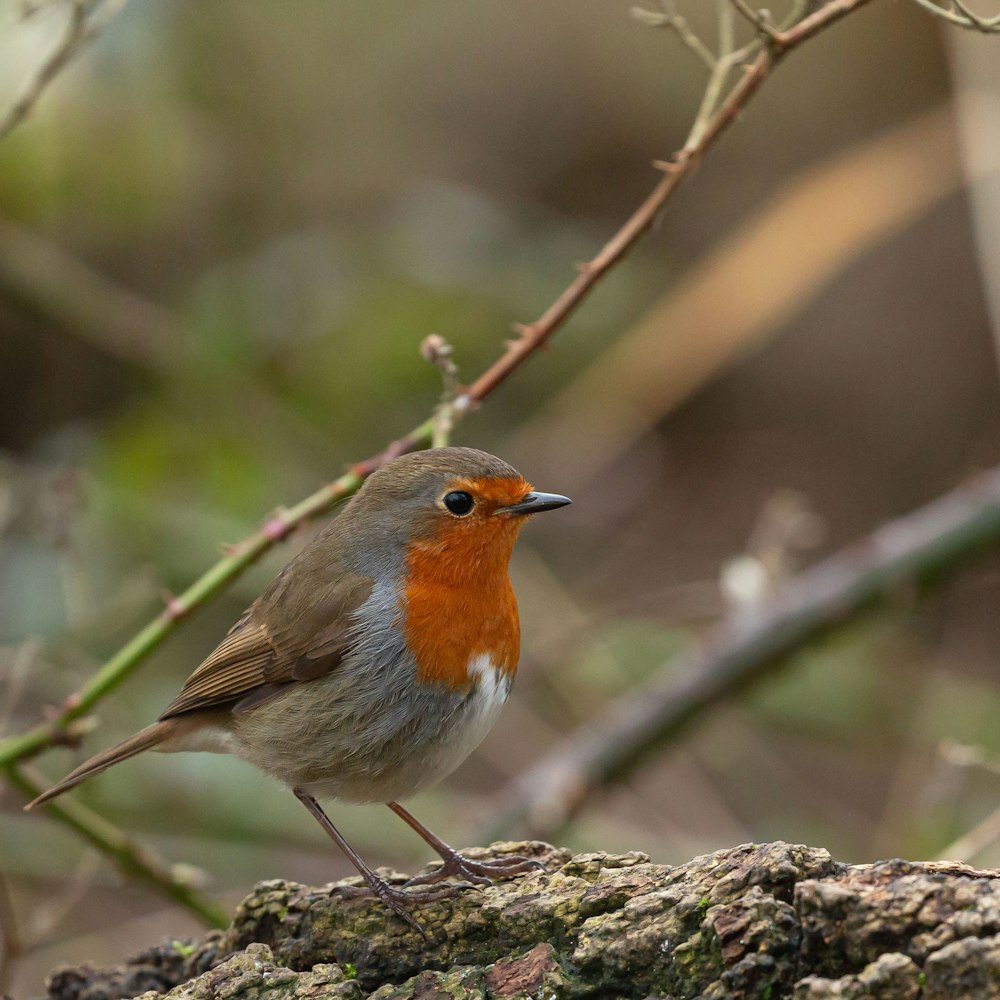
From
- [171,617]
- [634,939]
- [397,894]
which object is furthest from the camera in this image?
A: [171,617]

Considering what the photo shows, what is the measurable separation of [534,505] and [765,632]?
5.49 feet

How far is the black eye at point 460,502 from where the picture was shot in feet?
11.0

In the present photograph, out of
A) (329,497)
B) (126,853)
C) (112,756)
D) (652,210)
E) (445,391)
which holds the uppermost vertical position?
(652,210)

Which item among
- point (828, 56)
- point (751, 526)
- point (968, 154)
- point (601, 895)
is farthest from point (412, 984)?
point (828, 56)

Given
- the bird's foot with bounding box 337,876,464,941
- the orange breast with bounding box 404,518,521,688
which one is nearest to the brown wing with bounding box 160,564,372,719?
the orange breast with bounding box 404,518,521,688

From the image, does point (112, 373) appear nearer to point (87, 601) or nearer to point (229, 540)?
point (229, 540)

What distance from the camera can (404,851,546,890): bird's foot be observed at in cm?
287

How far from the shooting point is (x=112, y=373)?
716 cm

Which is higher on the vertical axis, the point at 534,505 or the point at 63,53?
the point at 63,53

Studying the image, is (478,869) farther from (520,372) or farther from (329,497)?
(520,372)

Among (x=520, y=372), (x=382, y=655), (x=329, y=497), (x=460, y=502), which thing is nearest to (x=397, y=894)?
(x=382, y=655)

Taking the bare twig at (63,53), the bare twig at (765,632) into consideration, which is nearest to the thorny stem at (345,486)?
the bare twig at (63,53)

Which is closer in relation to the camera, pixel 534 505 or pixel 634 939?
pixel 634 939

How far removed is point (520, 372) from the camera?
23.9 ft
